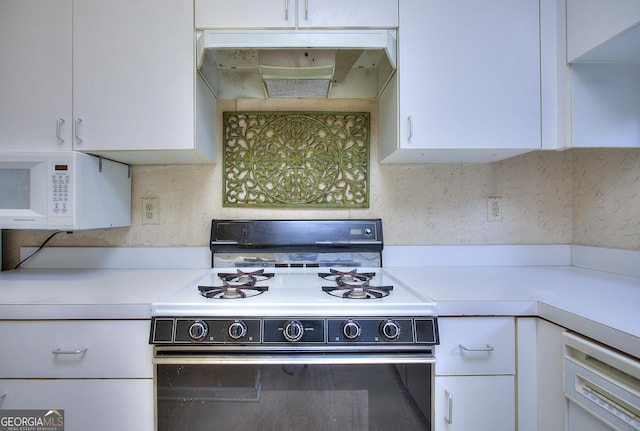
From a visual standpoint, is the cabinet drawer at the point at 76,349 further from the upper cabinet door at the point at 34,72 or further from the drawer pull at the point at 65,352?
the upper cabinet door at the point at 34,72

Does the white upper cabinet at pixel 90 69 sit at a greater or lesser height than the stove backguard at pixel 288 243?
greater

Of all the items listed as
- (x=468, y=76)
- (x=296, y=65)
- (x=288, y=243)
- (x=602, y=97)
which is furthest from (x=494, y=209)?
(x=296, y=65)

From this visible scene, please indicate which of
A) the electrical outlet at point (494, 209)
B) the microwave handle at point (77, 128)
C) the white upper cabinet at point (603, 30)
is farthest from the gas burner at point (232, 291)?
the white upper cabinet at point (603, 30)

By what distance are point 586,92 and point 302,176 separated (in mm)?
1289

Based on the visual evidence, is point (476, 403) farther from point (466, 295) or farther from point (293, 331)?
point (293, 331)

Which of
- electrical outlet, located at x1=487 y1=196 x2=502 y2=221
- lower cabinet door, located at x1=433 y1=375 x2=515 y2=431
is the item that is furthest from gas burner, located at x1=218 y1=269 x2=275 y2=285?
electrical outlet, located at x1=487 y1=196 x2=502 y2=221

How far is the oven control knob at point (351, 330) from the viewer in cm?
98

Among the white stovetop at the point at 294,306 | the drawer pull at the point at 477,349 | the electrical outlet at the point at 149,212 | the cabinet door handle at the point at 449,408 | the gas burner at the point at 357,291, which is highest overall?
the electrical outlet at the point at 149,212

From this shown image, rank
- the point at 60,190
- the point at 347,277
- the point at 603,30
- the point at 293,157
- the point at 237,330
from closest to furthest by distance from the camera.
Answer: the point at 237,330, the point at 603,30, the point at 60,190, the point at 347,277, the point at 293,157

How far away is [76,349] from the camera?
1.01m

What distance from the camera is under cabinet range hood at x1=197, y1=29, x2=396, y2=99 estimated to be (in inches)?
47.3

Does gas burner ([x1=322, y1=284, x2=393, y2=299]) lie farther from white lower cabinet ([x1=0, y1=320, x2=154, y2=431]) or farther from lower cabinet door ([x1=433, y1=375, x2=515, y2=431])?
white lower cabinet ([x1=0, y1=320, x2=154, y2=431])

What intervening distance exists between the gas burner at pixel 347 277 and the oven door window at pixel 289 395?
36 centimetres

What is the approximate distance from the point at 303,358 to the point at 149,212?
1.19 metres
